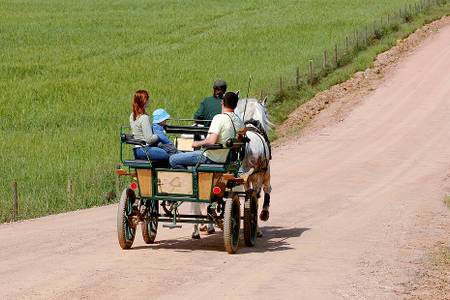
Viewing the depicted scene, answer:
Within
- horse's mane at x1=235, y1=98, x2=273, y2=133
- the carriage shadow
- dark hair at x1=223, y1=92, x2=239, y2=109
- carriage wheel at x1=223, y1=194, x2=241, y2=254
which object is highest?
dark hair at x1=223, y1=92, x2=239, y2=109

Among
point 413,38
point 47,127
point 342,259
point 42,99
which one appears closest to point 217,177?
point 342,259

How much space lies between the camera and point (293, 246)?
1543cm

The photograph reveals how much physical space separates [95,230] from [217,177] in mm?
3242

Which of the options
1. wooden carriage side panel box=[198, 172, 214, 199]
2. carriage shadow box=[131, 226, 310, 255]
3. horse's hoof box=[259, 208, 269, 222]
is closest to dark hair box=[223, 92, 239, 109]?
wooden carriage side panel box=[198, 172, 214, 199]

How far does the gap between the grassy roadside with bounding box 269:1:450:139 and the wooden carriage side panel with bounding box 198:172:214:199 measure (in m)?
18.0

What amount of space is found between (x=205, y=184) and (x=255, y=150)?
171 centimetres

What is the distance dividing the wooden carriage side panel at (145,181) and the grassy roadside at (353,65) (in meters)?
18.0

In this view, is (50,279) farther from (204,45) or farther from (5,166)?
(204,45)

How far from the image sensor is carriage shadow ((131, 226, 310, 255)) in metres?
15.1

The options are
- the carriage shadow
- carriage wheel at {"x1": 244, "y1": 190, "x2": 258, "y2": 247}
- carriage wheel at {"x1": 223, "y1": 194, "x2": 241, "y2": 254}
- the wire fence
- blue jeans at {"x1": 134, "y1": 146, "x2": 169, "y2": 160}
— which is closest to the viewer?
carriage wheel at {"x1": 223, "y1": 194, "x2": 241, "y2": 254}

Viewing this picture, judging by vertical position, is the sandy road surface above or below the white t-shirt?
below

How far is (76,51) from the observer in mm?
51375

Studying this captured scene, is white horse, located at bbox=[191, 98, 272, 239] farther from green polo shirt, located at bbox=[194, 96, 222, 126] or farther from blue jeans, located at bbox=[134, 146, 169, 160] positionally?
blue jeans, located at bbox=[134, 146, 169, 160]

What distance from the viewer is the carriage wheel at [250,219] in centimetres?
1518
